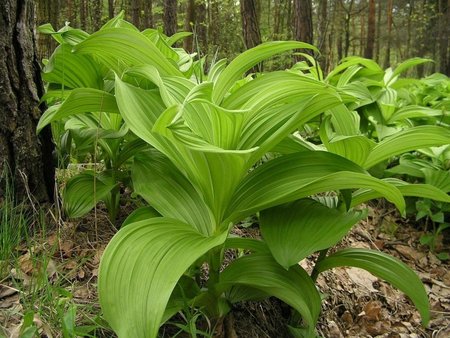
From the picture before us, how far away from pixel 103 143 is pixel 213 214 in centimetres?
80

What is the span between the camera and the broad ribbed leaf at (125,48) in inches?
57.7

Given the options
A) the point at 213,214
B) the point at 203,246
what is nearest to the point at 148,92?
the point at 213,214

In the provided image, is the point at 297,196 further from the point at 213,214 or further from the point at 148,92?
the point at 148,92

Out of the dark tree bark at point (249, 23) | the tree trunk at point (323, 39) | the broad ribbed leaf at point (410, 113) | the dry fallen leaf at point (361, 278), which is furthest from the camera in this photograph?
the dark tree bark at point (249, 23)

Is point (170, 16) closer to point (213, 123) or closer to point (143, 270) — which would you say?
point (213, 123)

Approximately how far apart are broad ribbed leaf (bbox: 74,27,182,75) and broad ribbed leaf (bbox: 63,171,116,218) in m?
0.52

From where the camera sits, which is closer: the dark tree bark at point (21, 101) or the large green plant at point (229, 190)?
the large green plant at point (229, 190)

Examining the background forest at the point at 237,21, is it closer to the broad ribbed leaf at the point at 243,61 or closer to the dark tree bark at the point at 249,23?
the dark tree bark at the point at 249,23

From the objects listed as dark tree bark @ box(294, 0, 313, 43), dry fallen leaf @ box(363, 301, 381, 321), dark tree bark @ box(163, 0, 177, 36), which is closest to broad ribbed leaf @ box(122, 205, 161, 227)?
dry fallen leaf @ box(363, 301, 381, 321)

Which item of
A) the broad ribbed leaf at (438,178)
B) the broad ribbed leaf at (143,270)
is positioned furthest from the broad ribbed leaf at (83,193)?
the broad ribbed leaf at (438,178)

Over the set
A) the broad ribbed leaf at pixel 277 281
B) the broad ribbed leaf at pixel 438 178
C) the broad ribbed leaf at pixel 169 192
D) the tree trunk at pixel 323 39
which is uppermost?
the tree trunk at pixel 323 39

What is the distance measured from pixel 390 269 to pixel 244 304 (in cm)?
58

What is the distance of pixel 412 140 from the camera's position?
160cm

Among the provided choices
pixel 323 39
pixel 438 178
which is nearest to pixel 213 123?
pixel 438 178
